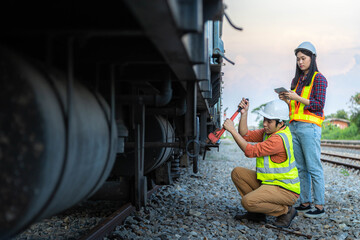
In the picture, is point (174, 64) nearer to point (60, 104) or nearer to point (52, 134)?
point (60, 104)

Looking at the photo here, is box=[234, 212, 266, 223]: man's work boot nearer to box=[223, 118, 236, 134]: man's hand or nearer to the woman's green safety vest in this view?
the woman's green safety vest

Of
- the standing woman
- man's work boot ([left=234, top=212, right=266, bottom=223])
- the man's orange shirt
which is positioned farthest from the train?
the standing woman

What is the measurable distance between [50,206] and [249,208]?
9.84ft

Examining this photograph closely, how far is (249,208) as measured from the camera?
13.6 ft

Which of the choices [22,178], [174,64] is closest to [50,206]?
[22,178]

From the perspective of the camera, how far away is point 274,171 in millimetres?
4164

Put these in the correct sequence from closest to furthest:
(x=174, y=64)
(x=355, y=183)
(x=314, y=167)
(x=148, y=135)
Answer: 1. (x=174, y=64)
2. (x=148, y=135)
3. (x=314, y=167)
4. (x=355, y=183)

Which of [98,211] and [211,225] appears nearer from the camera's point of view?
[211,225]

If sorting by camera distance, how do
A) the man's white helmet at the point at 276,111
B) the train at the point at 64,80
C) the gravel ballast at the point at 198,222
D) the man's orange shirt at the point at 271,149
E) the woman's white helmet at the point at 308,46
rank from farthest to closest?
the woman's white helmet at the point at 308,46 < the man's white helmet at the point at 276,111 < the man's orange shirt at the point at 271,149 < the gravel ballast at the point at 198,222 < the train at the point at 64,80

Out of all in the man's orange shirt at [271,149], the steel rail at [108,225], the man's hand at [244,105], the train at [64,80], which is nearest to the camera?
the train at [64,80]

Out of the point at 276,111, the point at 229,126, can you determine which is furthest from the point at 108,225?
the point at 276,111

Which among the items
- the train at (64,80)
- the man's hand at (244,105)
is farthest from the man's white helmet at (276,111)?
the train at (64,80)

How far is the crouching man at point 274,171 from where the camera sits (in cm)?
407

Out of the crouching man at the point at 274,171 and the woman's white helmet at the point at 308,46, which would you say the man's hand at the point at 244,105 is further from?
the woman's white helmet at the point at 308,46
